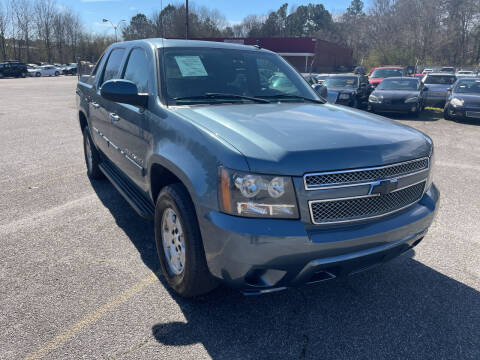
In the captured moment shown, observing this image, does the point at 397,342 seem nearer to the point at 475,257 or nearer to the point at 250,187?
the point at 250,187

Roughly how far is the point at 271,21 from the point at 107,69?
104m

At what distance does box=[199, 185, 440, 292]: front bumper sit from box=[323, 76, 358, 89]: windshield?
1368 centimetres

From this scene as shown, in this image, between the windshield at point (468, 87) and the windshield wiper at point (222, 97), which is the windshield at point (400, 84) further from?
the windshield wiper at point (222, 97)

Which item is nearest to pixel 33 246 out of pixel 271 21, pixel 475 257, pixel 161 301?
pixel 161 301

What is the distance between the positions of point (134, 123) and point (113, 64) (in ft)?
4.93

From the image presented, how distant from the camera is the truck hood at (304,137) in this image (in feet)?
7.15

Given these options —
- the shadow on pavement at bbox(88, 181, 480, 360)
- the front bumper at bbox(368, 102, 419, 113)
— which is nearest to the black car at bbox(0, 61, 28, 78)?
the front bumper at bbox(368, 102, 419, 113)

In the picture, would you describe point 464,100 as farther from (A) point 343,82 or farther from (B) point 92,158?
(B) point 92,158

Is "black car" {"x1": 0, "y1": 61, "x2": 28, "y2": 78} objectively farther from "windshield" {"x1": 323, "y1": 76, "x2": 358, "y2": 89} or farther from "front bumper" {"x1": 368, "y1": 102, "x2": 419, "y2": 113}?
"front bumper" {"x1": 368, "y1": 102, "x2": 419, "y2": 113}

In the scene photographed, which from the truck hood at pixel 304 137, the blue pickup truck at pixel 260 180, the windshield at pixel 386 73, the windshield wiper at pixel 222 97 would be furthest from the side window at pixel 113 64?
the windshield at pixel 386 73

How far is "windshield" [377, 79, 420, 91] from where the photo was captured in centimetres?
1433

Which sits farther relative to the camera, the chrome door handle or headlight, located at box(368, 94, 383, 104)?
headlight, located at box(368, 94, 383, 104)

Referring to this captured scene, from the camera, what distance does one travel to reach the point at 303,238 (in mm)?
2150

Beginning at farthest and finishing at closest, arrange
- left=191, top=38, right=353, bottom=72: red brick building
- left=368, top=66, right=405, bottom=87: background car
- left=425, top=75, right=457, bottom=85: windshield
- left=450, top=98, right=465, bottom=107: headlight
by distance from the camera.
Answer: left=191, top=38, right=353, bottom=72: red brick building → left=368, top=66, right=405, bottom=87: background car → left=425, top=75, right=457, bottom=85: windshield → left=450, top=98, right=465, bottom=107: headlight
